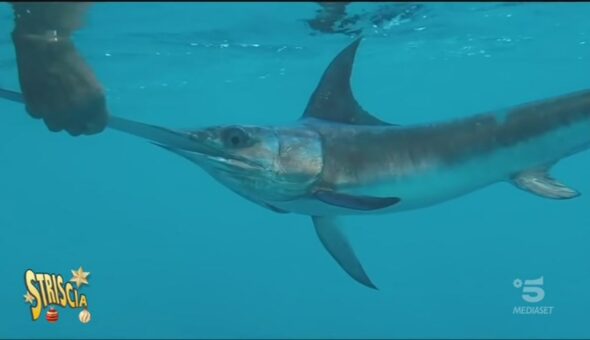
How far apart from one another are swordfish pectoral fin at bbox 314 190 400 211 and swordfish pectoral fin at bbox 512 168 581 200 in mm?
1417

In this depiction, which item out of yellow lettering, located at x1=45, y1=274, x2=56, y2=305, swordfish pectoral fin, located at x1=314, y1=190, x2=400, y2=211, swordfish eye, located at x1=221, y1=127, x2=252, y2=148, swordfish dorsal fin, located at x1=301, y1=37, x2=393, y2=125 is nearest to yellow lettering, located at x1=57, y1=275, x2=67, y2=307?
yellow lettering, located at x1=45, y1=274, x2=56, y2=305

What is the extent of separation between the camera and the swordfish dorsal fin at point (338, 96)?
6.46 metres

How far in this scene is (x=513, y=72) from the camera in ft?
86.5

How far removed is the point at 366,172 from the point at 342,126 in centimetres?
55

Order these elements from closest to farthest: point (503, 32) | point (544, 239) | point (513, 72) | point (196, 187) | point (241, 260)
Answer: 1. point (503, 32)
2. point (513, 72)
3. point (241, 260)
4. point (544, 239)
5. point (196, 187)

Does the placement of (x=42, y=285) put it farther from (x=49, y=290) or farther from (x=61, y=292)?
(x=61, y=292)

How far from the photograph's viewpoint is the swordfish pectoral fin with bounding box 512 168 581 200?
600 cm

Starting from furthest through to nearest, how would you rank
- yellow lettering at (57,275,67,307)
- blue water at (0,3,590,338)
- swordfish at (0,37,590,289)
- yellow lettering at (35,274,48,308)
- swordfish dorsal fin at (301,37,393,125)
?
blue water at (0,3,590,338), yellow lettering at (57,275,67,307), yellow lettering at (35,274,48,308), swordfish dorsal fin at (301,37,393,125), swordfish at (0,37,590,289)

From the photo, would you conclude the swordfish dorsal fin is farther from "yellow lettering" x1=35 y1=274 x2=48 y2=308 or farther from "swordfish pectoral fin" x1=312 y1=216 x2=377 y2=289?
"yellow lettering" x1=35 y1=274 x2=48 y2=308

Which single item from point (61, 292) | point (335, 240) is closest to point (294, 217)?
point (61, 292)

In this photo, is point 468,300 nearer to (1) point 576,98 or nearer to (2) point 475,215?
(1) point 576,98

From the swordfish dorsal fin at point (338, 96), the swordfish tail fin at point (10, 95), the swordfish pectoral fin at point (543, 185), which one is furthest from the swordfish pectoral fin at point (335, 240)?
the swordfish tail fin at point (10, 95)

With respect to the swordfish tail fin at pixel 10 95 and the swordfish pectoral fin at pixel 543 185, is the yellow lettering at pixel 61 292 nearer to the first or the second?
the swordfish tail fin at pixel 10 95

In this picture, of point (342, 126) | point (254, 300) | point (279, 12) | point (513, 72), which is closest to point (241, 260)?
point (254, 300)
